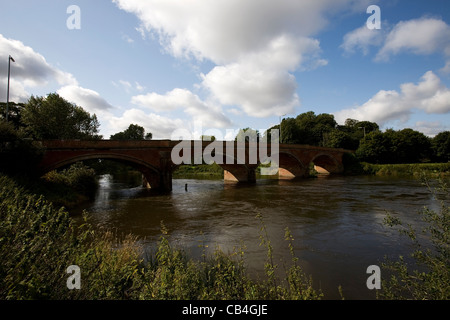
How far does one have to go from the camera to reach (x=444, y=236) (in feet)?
16.7

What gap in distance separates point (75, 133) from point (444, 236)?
160 feet

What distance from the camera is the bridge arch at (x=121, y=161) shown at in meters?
19.5

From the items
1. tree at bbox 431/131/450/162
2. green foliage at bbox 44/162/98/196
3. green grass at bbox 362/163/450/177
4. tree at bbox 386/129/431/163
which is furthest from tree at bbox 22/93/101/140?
tree at bbox 431/131/450/162

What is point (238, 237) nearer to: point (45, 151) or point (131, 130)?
point (45, 151)

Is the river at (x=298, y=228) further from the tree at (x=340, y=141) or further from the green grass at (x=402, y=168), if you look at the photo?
the tree at (x=340, y=141)

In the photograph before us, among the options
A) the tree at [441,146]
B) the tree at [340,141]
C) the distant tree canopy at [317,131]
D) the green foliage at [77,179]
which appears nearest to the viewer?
the green foliage at [77,179]

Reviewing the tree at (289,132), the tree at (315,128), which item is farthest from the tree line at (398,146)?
the tree at (315,128)

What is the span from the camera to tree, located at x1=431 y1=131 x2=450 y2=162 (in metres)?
55.6

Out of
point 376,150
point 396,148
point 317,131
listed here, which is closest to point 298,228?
point 376,150

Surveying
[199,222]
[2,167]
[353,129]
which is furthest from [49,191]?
[353,129]

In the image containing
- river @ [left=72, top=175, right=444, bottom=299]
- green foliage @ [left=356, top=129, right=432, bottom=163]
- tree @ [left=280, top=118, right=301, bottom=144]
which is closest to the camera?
river @ [left=72, top=175, right=444, bottom=299]

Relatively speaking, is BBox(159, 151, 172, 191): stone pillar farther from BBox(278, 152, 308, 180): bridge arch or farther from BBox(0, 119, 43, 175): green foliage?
BBox(278, 152, 308, 180): bridge arch

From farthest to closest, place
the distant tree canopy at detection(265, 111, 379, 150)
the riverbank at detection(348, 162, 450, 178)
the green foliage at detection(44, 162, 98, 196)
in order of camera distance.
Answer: the distant tree canopy at detection(265, 111, 379, 150) → the riverbank at detection(348, 162, 450, 178) → the green foliage at detection(44, 162, 98, 196)

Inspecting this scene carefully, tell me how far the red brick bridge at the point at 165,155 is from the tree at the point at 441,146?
3896cm
